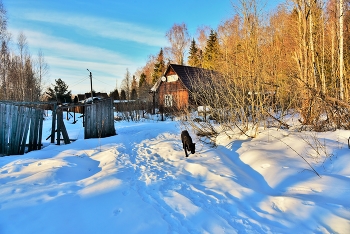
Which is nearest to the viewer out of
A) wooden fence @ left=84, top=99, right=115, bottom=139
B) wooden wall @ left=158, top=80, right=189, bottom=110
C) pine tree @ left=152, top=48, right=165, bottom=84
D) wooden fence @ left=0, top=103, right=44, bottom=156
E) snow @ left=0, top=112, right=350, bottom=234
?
snow @ left=0, top=112, right=350, bottom=234

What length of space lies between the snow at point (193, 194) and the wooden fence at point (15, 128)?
2127 mm

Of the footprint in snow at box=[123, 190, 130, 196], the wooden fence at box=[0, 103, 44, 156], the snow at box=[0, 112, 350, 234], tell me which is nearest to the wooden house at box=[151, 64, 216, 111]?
the wooden fence at box=[0, 103, 44, 156]

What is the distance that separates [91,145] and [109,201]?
581 cm

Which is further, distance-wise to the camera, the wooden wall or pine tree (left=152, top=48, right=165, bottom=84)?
pine tree (left=152, top=48, right=165, bottom=84)

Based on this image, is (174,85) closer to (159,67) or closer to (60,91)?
(159,67)

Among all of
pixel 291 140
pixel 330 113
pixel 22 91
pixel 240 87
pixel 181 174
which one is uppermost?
pixel 22 91

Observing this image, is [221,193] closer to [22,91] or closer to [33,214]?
[33,214]

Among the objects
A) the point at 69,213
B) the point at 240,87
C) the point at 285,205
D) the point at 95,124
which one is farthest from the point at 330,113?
the point at 95,124

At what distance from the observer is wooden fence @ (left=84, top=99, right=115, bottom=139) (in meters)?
10.3

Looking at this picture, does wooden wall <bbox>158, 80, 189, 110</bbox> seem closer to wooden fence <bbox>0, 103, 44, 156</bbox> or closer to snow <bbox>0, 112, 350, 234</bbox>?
wooden fence <bbox>0, 103, 44, 156</bbox>

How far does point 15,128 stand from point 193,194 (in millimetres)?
7038

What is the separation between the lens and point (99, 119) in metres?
10.8

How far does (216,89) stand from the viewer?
816 centimetres

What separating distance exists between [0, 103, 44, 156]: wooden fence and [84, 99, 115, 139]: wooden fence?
2549mm
